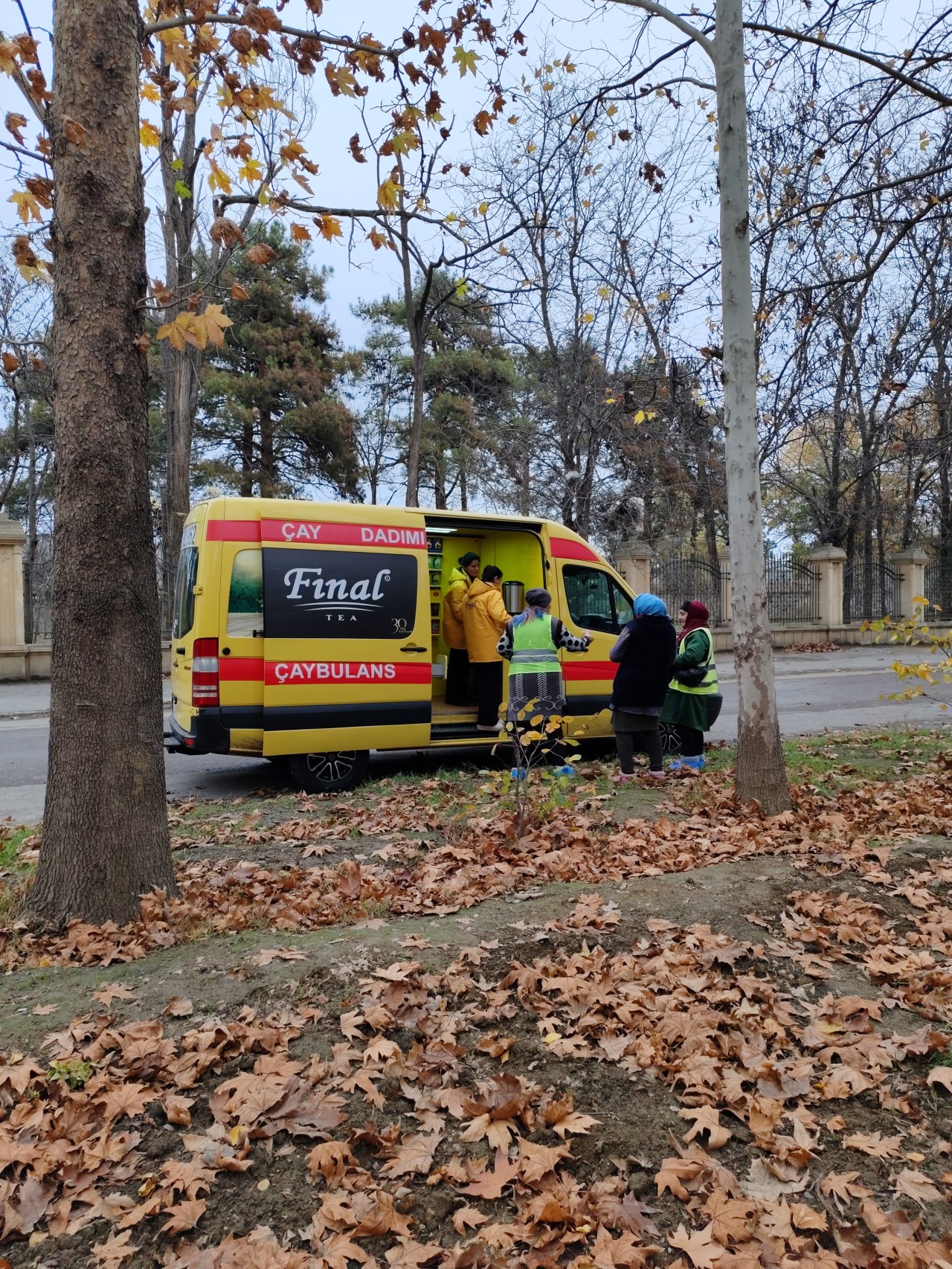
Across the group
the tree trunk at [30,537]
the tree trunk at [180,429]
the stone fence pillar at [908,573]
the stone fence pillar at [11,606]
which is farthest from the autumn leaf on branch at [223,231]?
the stone fence pillar at [908,573]

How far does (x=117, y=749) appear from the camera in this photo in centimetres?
415

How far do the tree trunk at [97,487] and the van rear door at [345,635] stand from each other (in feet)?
10.7

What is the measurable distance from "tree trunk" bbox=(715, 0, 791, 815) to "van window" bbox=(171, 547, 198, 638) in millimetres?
4482

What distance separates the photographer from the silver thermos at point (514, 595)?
1002 cm

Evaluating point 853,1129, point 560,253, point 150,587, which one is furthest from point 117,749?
point 560,253

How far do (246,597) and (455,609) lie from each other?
8.95 ft

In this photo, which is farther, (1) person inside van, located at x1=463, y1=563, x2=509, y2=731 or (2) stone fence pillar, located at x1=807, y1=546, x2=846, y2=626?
(2) stone fence pillar, located at x1=807, y1=546, x2=846, y2=626

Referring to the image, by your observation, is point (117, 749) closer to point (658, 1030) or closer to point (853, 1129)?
point (658, 1030)

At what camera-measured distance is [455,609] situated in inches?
373

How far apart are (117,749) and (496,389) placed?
1088 inches

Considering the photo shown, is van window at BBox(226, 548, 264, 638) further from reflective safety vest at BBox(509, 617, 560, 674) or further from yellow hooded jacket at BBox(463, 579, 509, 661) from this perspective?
yellow hooded jacket at BBox(463, 579, 509, 661)

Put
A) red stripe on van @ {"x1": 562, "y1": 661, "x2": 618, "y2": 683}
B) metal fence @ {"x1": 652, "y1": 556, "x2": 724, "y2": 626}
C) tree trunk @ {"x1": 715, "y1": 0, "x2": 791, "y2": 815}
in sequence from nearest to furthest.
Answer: tree trunk @ {"x1": 715, "y1": 0, "x2": 791, "y2": 815}
red stripe on van @ {"x1": 562, "y1": 661, "x2": 618, "y2": 683}
metal fence @ {"x1": 652, "y1": 556, "x2": 724, "y2": 626}

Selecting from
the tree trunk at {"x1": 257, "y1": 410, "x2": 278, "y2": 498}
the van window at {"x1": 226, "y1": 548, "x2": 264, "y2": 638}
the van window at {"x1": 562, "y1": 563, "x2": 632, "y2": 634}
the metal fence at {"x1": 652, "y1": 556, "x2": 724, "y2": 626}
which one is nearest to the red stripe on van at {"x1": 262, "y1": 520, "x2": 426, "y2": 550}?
the van window at {"x1": 226, "y1": 548, "x2": 264, "y2": 638}

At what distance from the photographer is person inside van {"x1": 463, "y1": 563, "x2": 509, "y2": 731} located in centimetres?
894
